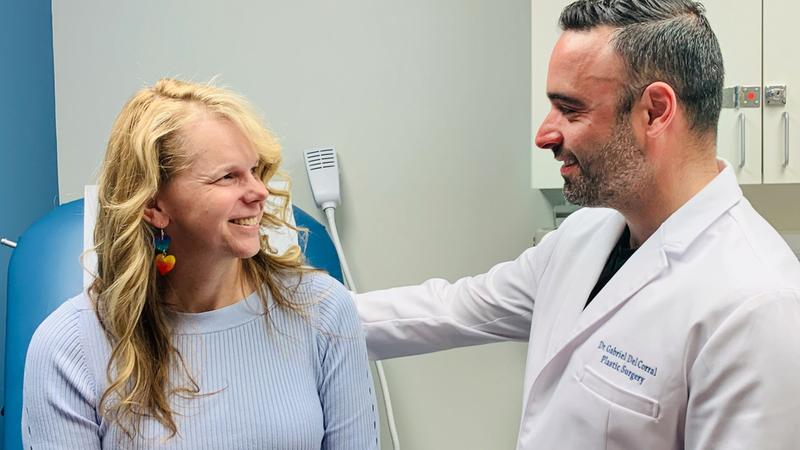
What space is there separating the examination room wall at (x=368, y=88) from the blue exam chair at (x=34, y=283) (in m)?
0.44

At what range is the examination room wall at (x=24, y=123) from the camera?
1.87 m

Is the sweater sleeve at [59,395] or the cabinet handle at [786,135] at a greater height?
the cabinet handle at [786,135]

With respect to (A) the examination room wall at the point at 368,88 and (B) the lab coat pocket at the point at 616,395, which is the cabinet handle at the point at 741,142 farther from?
(B) the lab coat pocket at the point at 616,395

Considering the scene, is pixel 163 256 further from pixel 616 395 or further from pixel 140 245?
pixel 616 395

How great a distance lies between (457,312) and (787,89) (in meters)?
0.84

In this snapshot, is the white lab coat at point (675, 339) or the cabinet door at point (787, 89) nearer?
the white lab coat at point (675, 339)

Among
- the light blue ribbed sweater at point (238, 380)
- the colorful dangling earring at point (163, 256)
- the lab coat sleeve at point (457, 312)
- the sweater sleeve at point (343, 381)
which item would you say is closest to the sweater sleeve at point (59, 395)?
the light blue ribbed sweater at point (238, 380)

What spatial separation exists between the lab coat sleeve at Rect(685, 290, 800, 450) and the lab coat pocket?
68 millimetres

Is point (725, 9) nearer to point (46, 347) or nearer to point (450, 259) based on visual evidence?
point (450, 259)

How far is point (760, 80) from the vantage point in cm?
174

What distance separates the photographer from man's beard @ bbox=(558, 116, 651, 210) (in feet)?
3.69

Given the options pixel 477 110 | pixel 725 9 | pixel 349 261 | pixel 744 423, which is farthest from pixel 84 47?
pixel 744 423

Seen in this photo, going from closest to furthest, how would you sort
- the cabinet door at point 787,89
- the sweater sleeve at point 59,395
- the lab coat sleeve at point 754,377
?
the lab coat sleeve at point 754,377
the sweater sleeve at point 59,395
the cabinet door at point 787,89

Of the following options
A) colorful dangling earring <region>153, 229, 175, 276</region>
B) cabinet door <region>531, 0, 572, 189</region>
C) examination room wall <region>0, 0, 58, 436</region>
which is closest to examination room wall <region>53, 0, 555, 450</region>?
examination room wall <region>0, 0, 58, 436</region>
